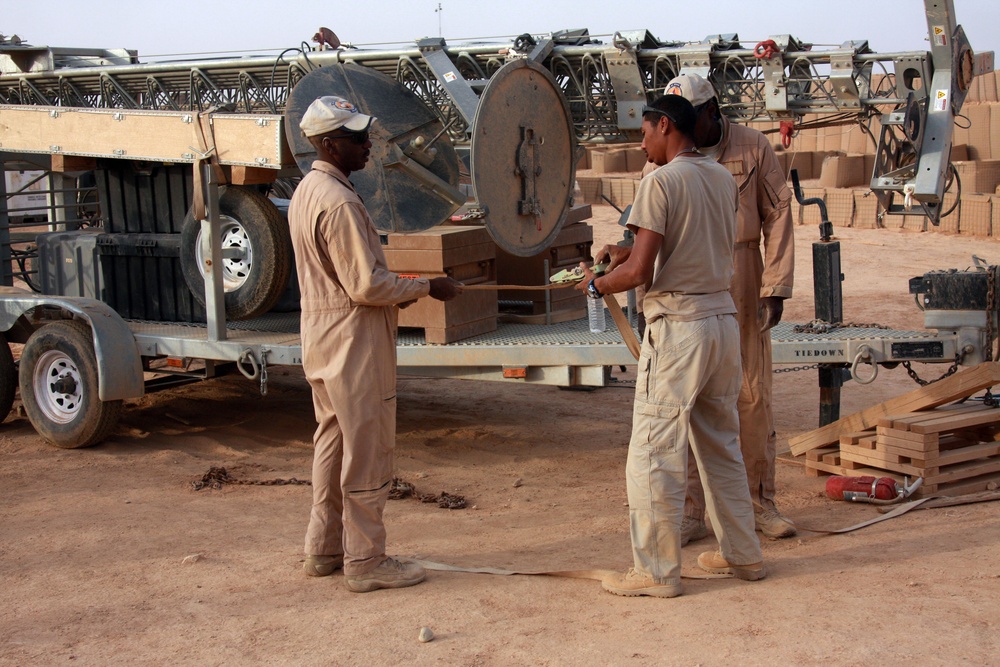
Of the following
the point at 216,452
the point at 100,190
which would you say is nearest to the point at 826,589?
the point at 216,452

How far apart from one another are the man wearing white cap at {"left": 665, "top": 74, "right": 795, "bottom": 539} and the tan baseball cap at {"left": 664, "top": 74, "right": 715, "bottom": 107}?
0.43m

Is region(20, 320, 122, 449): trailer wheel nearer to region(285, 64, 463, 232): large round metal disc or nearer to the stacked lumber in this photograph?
region(285, 64, 463, 232): large round metal disc


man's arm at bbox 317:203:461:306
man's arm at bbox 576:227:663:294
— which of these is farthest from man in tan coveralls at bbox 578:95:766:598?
man's arm at bbox 317:203:461:306

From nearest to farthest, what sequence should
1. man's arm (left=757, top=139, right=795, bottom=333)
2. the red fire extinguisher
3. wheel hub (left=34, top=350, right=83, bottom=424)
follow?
man's arm (left=757, top=139, right=795, bottom=333) → the red fire extinguisher → wheel hub (left=34, top=350, right=83, bottom=424)

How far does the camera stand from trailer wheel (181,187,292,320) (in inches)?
301

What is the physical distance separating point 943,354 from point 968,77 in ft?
6.41

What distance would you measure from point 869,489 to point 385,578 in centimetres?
284

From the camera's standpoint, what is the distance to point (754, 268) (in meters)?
5.50

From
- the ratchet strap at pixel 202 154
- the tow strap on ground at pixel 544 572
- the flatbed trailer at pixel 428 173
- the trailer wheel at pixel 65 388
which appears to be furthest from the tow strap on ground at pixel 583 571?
the trailer wheel at pixel 65 388

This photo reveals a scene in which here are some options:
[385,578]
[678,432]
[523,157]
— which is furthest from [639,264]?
[523,157]

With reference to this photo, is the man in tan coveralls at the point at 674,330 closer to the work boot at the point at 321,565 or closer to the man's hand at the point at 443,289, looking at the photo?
the man's hand at the point at 443,289

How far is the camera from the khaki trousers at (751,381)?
18.0 feet

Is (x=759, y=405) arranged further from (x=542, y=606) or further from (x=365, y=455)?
(x=365, y=455)

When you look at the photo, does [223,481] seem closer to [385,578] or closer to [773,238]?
[385,578]
